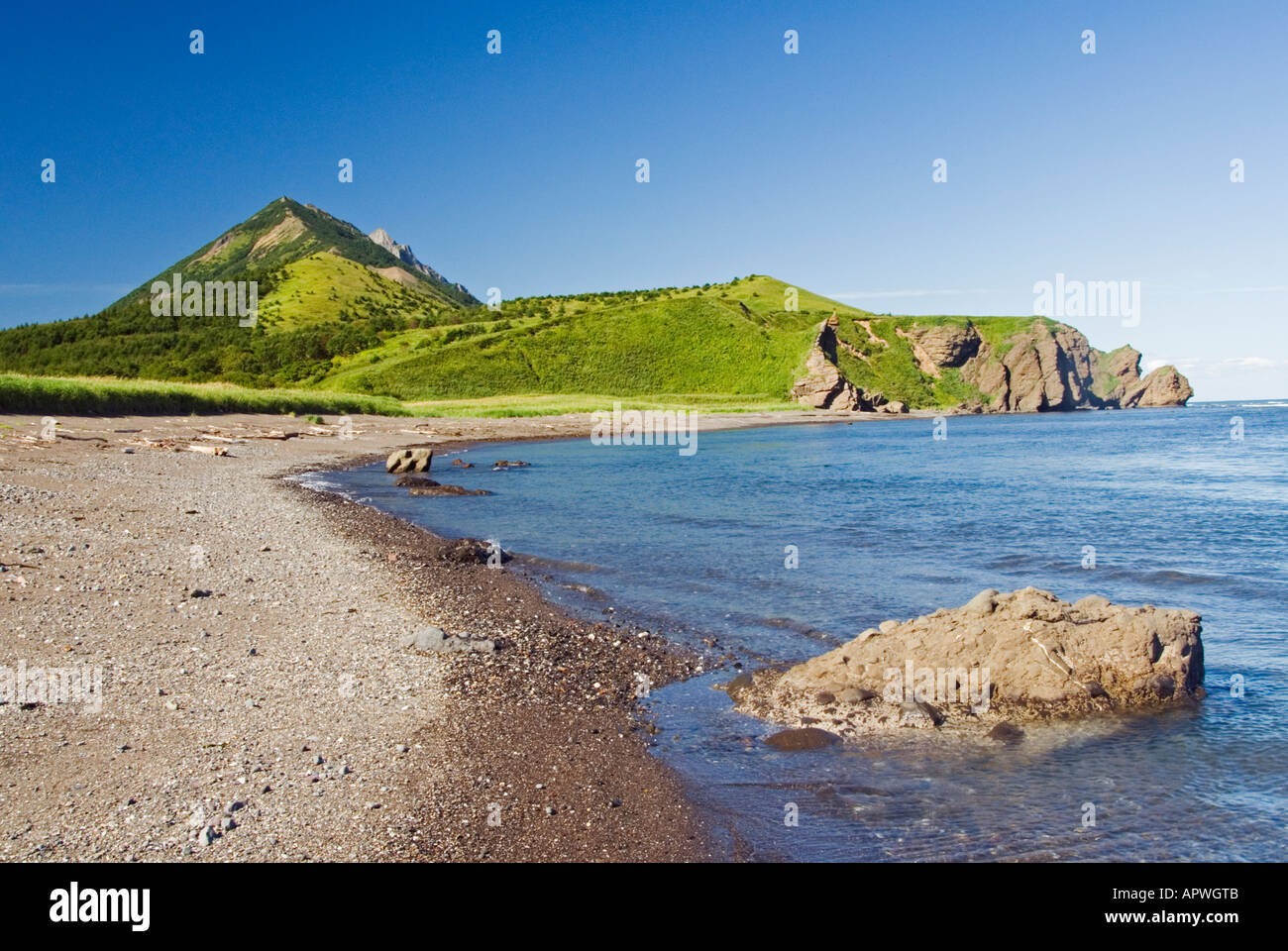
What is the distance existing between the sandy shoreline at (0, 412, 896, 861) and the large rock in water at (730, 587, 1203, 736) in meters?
2.03

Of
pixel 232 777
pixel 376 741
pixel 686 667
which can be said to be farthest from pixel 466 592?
pixel 232 777

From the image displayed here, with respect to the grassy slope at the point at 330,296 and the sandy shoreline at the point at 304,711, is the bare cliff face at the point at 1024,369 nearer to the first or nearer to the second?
the grassy slope at the point at 330,296

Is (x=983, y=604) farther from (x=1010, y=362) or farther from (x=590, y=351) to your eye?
(x=1010, y=362)

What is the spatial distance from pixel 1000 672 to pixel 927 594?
5.63 m

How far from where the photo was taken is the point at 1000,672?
9578mm

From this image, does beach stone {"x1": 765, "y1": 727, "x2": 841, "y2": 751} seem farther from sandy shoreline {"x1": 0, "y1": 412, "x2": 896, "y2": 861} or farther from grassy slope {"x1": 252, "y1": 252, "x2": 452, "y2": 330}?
grassy slope {"x1": 252, "y1": 252, "x2": 452, "y2": 330}


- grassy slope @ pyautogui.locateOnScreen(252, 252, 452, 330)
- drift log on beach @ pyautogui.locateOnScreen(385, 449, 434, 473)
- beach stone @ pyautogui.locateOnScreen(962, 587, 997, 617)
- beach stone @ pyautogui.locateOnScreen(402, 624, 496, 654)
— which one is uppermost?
grassy slope @ pyautogui.locateOnScreen(252, 252, 452, 330)

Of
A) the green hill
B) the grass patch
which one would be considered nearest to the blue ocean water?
the grass patch

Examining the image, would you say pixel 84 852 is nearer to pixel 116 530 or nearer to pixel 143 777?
pixel 143 777

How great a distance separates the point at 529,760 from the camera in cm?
770

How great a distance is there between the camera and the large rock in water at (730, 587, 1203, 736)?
362 inches
